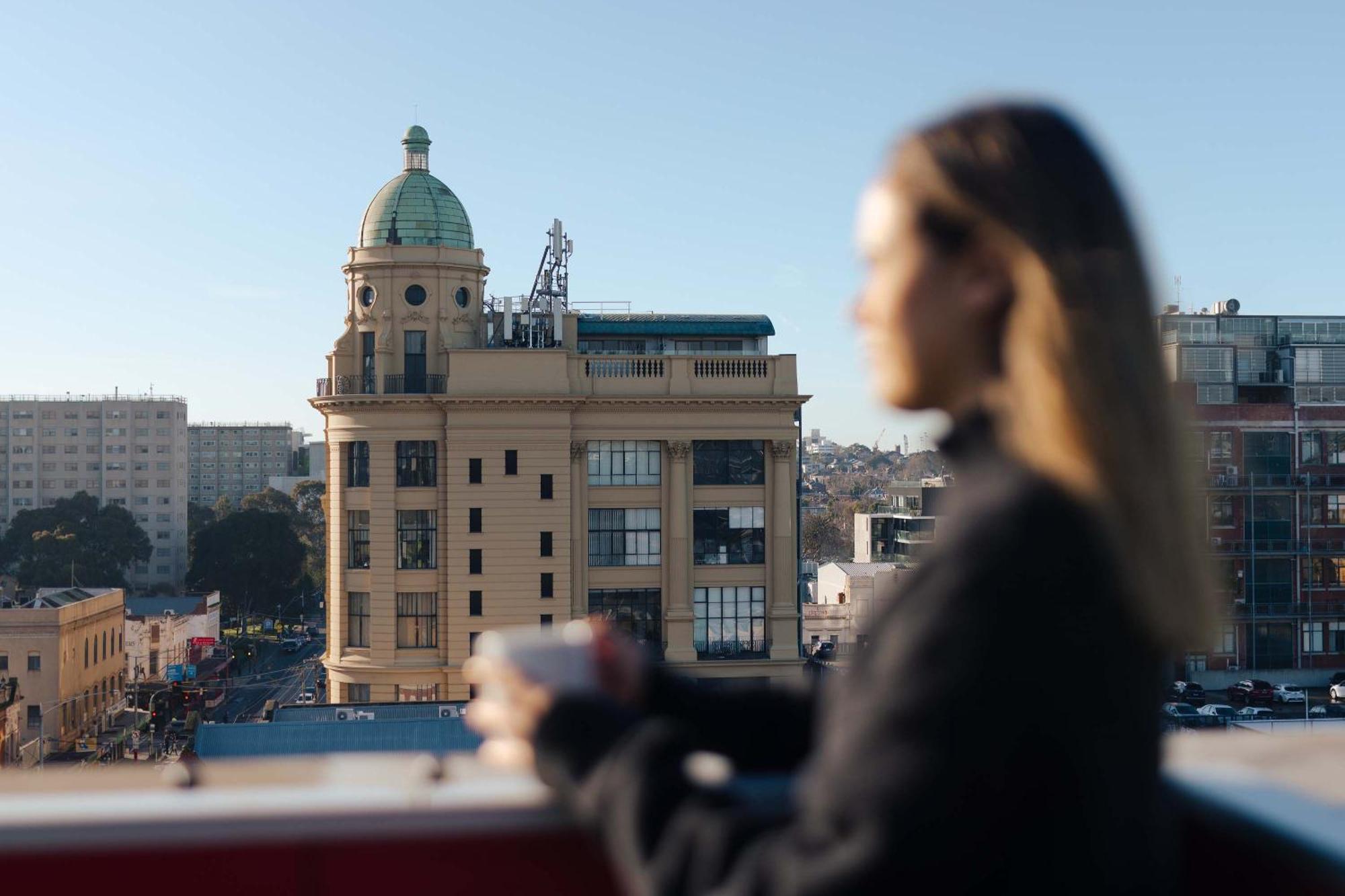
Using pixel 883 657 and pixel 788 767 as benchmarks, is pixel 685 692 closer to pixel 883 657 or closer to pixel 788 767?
pixel 788 767

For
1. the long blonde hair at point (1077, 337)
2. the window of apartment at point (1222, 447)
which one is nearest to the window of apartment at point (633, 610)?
the window of apartment at point (1222, 447)

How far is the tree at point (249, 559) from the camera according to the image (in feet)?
284

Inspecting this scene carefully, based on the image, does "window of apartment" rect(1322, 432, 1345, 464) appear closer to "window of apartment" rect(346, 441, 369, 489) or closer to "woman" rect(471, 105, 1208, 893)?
"window of apartment" rect(346, 441, 369, 489)

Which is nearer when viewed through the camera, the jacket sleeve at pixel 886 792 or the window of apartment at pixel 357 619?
the jacket sleeve at pixel 886 792

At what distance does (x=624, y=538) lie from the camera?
36531mm

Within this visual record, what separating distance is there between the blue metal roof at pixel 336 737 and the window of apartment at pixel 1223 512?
32.7m

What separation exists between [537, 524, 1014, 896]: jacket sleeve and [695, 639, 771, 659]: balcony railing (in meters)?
34.8

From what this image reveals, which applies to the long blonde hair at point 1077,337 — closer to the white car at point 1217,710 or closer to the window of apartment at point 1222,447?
the white car at point 1217,710

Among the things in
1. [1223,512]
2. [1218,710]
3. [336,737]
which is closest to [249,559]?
[1223,512]

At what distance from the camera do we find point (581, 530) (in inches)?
1425

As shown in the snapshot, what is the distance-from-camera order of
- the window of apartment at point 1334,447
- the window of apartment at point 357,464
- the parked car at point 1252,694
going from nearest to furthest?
the window of apartment at point 357,464 < the parked car at point 1252,694 < the window of apartment at point 1334,447

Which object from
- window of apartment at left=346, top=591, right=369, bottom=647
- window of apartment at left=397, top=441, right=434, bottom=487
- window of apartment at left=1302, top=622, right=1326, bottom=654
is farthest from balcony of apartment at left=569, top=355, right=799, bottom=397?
window of apartment at left=1302, top=622, right=1326, bottom=654

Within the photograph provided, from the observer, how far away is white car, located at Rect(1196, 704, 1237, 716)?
42.4 metres

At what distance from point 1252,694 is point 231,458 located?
122856 millimetres
